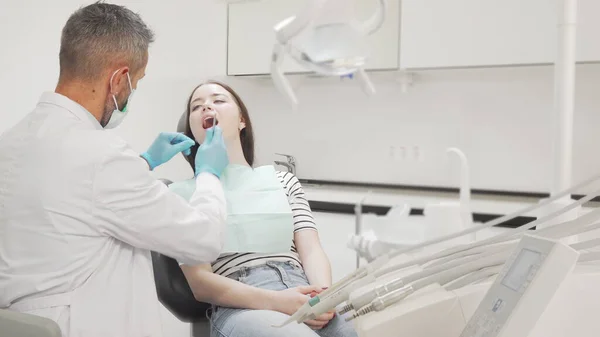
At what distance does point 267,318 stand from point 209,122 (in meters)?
0.78

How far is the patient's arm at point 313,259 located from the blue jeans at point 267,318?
31 millimetres

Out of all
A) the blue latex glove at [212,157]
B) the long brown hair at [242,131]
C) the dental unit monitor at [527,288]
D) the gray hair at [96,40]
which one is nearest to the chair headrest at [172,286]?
the blue latex glove at [212,157]

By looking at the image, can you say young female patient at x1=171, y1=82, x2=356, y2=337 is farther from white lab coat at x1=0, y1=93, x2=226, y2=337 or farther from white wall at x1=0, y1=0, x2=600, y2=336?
white wall at x1=0, y1=0, x2=600, y2=336

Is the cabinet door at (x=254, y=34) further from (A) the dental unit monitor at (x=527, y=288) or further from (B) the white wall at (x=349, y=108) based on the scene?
(A) the dental unit monitor at (x=527, y=288)

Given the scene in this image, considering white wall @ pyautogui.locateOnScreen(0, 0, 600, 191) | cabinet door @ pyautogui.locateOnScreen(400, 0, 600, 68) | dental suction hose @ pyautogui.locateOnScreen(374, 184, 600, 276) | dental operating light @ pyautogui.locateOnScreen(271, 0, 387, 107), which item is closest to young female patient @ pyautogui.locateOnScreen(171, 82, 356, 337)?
dental suction hose @ pyautogui.locateOnScreen(374, 184, 600, 276)

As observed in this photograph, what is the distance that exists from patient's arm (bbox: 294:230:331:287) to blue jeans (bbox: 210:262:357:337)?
31 mm

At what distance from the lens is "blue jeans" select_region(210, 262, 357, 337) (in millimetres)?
1399

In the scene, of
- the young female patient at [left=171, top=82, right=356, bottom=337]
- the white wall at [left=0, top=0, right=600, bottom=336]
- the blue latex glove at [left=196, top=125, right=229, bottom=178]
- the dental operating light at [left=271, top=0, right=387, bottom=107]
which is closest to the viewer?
the dental operating light at [left=271, top=0, right=387, bottom=107]

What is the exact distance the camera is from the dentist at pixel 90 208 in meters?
1.18

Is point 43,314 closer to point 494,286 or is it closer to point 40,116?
point 40,116

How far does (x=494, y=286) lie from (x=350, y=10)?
0.55 m

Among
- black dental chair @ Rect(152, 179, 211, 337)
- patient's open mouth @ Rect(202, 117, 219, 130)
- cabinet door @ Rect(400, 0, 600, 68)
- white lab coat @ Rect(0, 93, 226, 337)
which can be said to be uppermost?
cabinet door @ Rect(400, 0, 600, 68)

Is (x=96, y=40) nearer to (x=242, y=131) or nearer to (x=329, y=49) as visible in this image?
(x=329, y=49)

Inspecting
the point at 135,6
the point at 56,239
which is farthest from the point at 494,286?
the point at 135,6
